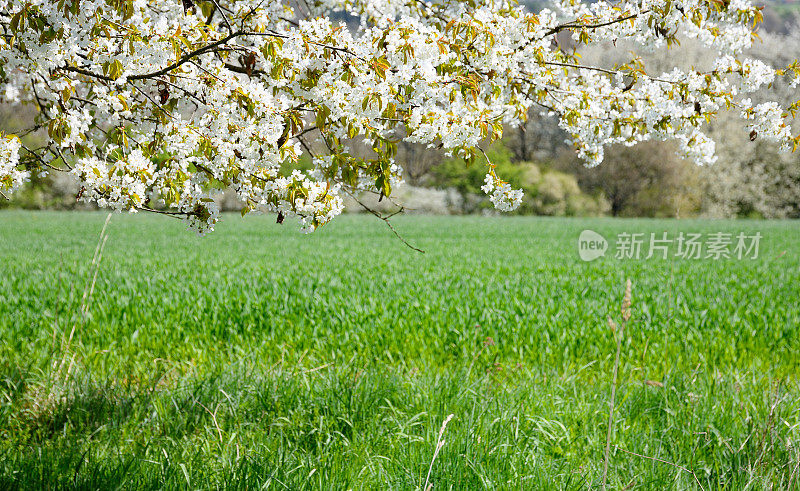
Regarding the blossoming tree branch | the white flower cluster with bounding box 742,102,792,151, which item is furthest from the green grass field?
the blossoming tree branch

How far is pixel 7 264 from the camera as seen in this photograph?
11516 mm

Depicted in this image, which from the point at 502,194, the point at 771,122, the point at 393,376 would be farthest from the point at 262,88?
the point at 771,122

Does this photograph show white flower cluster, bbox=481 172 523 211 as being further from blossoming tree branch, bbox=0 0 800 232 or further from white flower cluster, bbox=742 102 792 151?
white flower cluster, bbox=742 102 792 151

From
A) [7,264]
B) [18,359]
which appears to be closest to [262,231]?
[7,264]

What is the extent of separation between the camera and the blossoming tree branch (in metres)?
2.04

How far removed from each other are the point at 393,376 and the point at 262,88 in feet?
6.79

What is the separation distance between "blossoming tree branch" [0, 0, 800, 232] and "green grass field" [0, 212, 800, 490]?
1.10 metres

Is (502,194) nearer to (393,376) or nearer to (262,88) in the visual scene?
(262,88)

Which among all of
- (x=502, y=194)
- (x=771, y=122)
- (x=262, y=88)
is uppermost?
(x=771, y=122)

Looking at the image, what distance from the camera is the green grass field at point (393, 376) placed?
8.59 feet

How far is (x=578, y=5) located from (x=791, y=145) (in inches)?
57.3

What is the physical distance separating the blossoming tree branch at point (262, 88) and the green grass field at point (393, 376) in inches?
43.1

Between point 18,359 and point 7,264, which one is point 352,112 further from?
point 7,264

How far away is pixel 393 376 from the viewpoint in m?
3.71
